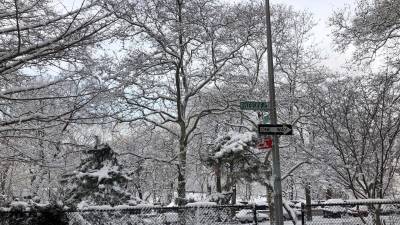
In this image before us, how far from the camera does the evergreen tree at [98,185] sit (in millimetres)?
13688

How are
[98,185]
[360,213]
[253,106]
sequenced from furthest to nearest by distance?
[98,185]
[253,106]
[360,213]

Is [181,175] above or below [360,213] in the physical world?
above

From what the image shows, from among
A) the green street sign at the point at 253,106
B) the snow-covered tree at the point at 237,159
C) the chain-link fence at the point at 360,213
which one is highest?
the green street sign at the point at 253,106

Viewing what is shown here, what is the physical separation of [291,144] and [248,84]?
4.84 meters

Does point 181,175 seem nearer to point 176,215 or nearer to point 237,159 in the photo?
point 237,159

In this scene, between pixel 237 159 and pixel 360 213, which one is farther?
pixel 237 159

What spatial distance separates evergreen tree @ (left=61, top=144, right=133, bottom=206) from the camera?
44.9ft

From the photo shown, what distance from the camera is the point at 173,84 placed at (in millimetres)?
25641

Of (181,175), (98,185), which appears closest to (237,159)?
(181,175)

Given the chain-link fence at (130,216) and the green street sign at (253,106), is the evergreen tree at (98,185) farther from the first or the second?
the green street sign at (253,106)

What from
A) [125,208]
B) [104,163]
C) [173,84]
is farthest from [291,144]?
[125,208]

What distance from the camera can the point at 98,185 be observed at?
13.8 m

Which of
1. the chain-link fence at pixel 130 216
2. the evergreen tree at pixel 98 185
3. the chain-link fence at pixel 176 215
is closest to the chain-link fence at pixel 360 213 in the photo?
the chain-link fence at pixel 176 215

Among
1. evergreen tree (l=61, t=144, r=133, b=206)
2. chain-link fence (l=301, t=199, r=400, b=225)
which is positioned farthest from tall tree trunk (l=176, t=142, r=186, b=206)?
chain-link fence (l=301, t=199, r=400, b=225)
